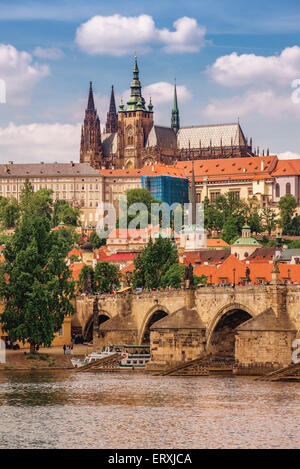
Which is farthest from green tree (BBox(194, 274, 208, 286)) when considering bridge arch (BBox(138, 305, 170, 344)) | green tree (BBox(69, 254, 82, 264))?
green tree (BBox(69, 254, 82, 264))

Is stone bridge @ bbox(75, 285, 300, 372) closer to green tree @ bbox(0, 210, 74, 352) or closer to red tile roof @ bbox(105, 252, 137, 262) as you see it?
green tree @ bbox(0, 210, 74, 352)

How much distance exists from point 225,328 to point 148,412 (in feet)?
67.9

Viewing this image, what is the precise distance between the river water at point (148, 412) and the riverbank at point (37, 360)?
417 cm

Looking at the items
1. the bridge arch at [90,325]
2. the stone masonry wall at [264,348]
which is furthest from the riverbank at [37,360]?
the stone masonry wall at [264,348]

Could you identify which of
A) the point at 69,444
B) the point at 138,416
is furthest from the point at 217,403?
the point at 69,444

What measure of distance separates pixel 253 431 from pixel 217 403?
883 centimetres

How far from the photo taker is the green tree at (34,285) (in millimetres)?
87312

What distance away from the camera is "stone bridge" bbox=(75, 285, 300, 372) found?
7662 cm

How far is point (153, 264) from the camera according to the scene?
377ft

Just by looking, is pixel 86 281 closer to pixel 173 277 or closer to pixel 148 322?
pixel 173 277

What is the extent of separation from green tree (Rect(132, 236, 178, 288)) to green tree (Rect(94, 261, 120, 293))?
5.10 metres

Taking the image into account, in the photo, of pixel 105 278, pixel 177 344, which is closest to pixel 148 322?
pixel 177 344
